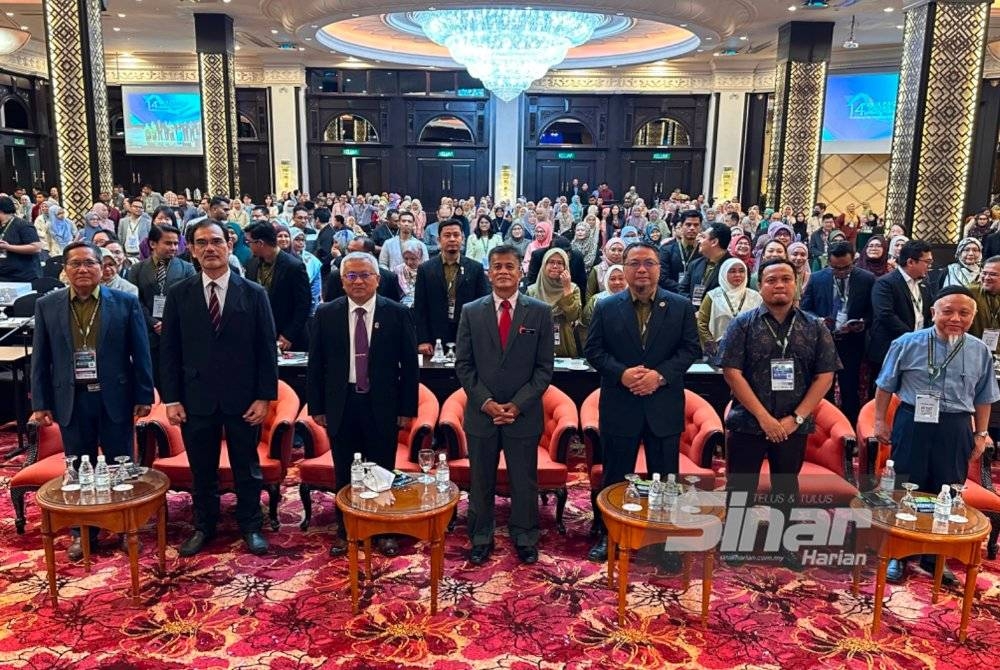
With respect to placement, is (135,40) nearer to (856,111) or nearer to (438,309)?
(438,309)

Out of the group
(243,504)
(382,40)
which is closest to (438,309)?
(243,504)

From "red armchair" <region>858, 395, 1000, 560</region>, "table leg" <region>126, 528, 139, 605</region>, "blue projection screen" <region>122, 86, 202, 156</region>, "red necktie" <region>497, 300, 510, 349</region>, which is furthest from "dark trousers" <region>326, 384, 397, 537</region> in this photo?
"blue projection screen" <region>122, 86, 202, 156</region>

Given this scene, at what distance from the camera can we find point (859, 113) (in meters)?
18.7

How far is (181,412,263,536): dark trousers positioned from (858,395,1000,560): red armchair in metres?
3.09

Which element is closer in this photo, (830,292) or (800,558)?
(800,558)

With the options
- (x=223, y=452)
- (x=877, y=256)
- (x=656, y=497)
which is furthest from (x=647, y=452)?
(x=877, y=256)

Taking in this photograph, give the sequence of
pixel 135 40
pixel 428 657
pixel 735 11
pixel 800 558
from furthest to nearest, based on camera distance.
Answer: pixel 135 40 < pixel 735 11 < pixel 800 558 < pixel 428 657

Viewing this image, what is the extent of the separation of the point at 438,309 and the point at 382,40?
14.5 meters

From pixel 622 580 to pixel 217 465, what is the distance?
2.11m

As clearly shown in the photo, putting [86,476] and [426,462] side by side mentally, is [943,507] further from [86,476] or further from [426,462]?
[86,476]

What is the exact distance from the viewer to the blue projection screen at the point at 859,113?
18.3 metres

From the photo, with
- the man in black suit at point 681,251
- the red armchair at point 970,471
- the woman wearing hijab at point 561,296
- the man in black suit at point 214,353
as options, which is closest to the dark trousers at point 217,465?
the man in black suit at point 214,353

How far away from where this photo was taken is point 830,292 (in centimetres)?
578

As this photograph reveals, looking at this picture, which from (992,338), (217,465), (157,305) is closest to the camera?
(217,465)
